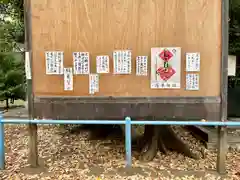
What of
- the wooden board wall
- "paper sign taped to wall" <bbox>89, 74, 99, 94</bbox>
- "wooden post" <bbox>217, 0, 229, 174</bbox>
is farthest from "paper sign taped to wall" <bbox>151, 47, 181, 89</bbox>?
"paper sign taped to wall" <bbox>89, 74, 99, 94</bbox>

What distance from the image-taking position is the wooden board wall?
3945 mm

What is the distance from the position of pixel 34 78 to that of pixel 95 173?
5.29ft

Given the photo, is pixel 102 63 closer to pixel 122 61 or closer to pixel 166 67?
pixel 122 61

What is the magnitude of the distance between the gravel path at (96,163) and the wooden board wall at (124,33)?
3.68 ft

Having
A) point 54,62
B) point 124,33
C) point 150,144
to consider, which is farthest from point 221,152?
point 54,62

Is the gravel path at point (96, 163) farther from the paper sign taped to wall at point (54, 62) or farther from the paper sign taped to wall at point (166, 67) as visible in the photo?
the paper sign taped to wall at point (54, 62)

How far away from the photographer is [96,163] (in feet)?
15.2

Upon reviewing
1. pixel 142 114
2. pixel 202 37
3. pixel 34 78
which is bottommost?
pixel 142 114

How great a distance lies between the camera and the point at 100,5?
4035 millimetres

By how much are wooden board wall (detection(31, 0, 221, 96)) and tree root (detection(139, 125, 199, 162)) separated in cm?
123

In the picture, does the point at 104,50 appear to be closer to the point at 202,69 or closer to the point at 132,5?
the point at 132,5

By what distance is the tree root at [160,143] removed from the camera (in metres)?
4.86

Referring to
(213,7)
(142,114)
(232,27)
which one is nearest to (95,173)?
(142,114)

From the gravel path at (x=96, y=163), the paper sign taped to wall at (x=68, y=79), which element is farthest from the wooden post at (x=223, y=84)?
the paper sign taped to wall at (x=68, y=79)
